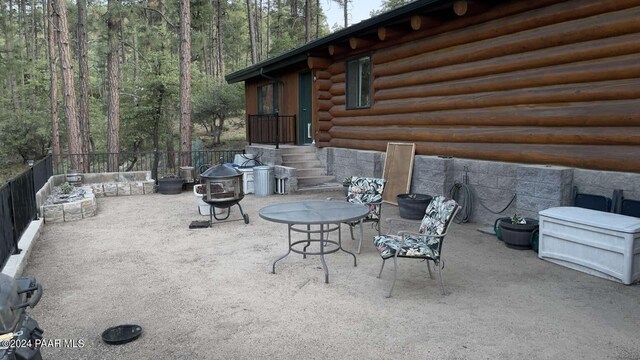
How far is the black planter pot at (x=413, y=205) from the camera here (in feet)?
21.9

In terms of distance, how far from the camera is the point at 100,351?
9.76ft

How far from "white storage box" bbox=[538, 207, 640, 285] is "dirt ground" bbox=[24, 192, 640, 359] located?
12cm

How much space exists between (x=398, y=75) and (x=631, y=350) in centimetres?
639

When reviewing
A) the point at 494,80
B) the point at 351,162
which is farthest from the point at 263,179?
the point at 494,80

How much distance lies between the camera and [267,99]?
1392cm

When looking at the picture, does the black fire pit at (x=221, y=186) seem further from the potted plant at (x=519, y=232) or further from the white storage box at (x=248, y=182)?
the potted plant at (x=519, y=232)

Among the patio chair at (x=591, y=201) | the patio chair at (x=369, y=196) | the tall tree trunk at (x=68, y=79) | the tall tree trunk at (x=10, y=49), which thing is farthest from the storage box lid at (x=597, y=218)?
the tall tree trunk at (x=10, y=49)

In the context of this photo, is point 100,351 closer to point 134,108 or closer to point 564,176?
point 564,176

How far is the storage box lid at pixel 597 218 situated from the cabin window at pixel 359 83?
5.22m

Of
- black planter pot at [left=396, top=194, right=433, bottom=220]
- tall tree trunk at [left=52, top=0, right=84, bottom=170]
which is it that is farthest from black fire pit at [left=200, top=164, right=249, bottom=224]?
tall tree trunk at [left=52, top=0, right=84, bottom=170]

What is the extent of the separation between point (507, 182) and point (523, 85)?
135 cm

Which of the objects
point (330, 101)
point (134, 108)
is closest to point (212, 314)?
point (330, 101)

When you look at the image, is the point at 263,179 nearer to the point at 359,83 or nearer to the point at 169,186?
the point at 169,186

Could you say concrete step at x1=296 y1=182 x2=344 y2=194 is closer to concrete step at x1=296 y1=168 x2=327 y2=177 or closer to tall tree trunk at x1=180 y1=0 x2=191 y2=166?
concrete step at x1=296 y1=168 x2=327 y2=177
